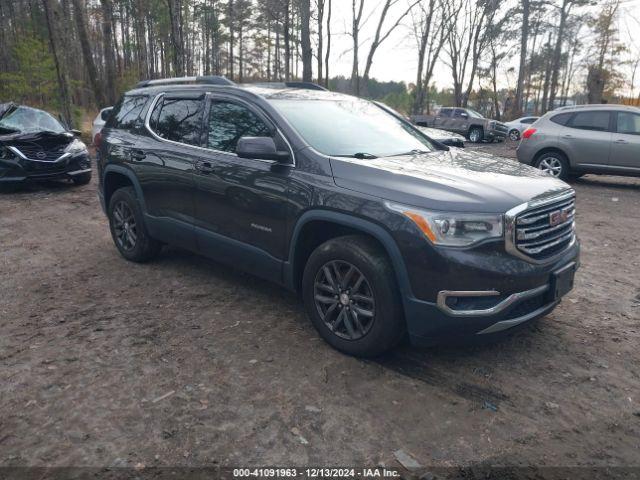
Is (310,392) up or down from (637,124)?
down

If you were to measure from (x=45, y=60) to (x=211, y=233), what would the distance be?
2078 centimetres

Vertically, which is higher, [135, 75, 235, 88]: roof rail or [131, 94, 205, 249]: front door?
[135, 75, 235, 88]: roof rail

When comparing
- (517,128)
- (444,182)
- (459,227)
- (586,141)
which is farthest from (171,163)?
(517,128)

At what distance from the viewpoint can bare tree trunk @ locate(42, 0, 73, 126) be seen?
15.5 m

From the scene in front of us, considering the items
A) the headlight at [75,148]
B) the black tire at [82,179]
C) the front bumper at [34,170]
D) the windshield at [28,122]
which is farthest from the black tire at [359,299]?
the windshield at [28,122]

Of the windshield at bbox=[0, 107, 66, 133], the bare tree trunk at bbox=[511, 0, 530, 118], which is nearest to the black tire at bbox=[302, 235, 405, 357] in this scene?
the windshield at bbox=[0, 107, 66, 133]

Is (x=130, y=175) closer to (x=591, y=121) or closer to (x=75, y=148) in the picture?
(x=75, y=148)

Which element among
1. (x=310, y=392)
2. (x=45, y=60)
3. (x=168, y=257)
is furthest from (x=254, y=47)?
(x=310, y=392)

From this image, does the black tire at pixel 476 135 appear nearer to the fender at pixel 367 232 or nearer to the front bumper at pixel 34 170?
the front bumper at pixel 34 170

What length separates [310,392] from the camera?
3.14 m

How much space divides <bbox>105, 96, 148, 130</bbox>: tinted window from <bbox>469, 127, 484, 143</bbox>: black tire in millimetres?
21513

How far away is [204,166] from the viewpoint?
4.35 m

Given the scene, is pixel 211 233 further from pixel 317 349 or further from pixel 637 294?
pixel 637 294

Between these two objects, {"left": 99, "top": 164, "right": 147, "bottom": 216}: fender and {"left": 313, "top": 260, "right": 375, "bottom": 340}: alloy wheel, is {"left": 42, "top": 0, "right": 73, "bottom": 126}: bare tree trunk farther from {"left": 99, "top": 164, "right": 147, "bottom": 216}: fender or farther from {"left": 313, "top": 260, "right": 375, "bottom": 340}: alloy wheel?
{"left": 313, "top": 260, "right": 375, "bottom": 340}: alloy wheel
